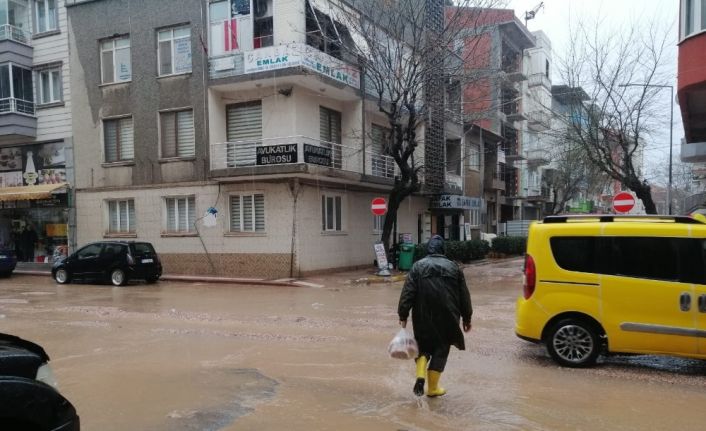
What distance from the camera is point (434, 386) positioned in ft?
18.0

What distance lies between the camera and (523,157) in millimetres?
42562

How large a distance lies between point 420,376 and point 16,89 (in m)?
24.8

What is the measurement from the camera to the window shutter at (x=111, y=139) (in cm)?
2238

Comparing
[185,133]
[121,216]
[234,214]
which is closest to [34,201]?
[121,216]

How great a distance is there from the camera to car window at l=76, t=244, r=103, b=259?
709 inches

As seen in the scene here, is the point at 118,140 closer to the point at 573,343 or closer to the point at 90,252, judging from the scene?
the point at 90,252

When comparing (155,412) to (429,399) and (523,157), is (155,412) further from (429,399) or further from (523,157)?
(523,157)

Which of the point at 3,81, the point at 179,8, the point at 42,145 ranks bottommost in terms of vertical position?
the point at 42,145

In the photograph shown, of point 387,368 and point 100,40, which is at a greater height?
point 100,40

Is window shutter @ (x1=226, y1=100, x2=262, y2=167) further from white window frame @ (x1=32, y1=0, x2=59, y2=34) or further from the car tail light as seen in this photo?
the car tail light

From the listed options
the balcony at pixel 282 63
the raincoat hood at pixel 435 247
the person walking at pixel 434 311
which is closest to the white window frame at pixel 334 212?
the balcony at pixel 282 63

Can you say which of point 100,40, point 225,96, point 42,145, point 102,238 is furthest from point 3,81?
point 225,96

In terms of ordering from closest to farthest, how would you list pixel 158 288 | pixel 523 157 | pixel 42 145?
pixel 158 288 → pixel 42 145 → pixel 523 157

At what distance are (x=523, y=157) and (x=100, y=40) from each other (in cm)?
3105
